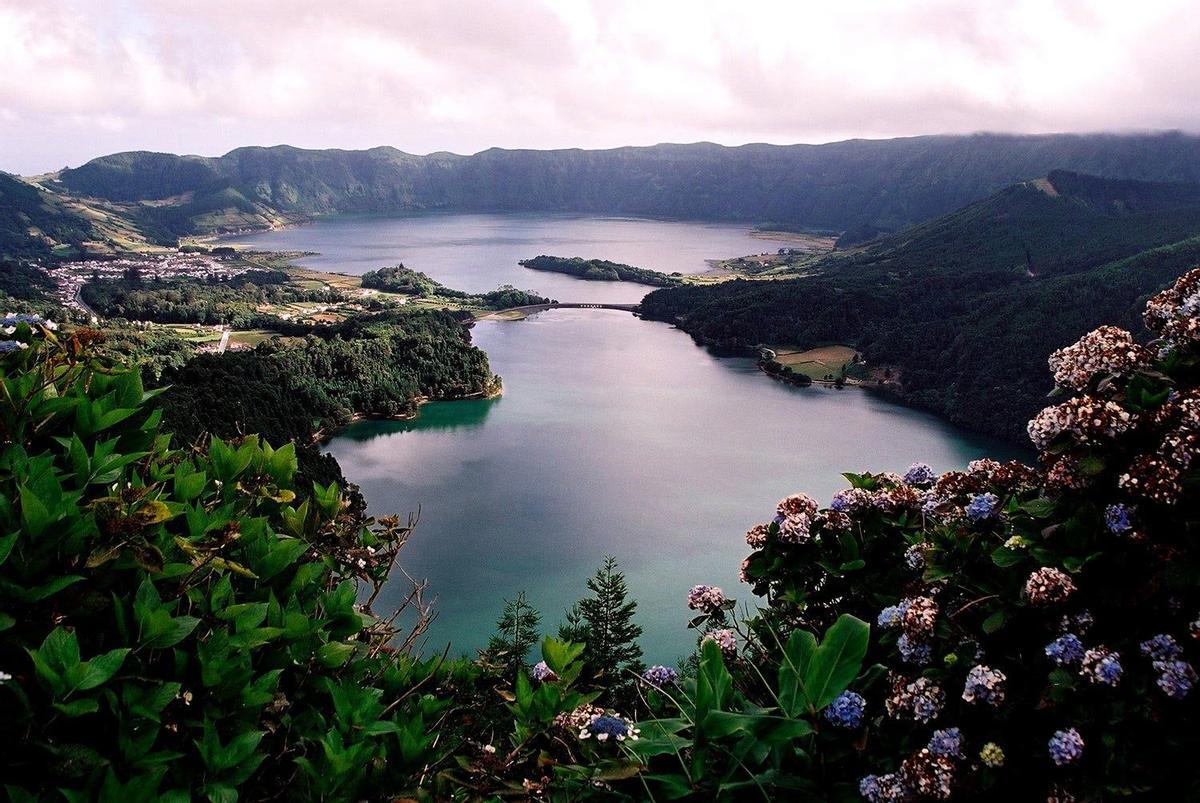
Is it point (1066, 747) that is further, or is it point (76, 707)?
point (1066, 747)

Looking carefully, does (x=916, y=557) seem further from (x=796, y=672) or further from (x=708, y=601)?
(x=796, y=672)

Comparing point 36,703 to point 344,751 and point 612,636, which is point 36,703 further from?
point 612,636

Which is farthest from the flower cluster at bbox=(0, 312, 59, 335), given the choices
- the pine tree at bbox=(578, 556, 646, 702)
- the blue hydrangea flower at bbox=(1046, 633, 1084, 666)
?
the pine tree at bbox=(578, 556, 646, 702)

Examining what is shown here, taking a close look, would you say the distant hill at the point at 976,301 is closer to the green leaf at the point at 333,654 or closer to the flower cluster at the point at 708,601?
the flower cluster at the point at 708,601

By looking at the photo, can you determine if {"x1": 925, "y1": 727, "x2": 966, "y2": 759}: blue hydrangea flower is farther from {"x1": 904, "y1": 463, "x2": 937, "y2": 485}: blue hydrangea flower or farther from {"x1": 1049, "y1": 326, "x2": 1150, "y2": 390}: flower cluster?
{"x1": 904, "y1": 463, "x2": 937, "y2": 485}: blue hydrangea flower

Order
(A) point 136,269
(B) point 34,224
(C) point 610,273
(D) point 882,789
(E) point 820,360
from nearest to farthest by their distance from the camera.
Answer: (D) point 882,789 → (E) point 820,360 → (A) point 136,269 → (C) point 610,273 → (B) point 34,224

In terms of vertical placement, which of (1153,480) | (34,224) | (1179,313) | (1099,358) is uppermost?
(1179,313)

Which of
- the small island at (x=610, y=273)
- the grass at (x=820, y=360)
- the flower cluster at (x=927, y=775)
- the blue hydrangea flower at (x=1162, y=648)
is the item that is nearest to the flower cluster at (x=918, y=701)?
the flower cluster at (x=927, y=775)

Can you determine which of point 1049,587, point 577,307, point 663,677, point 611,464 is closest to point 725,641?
point 663,677
